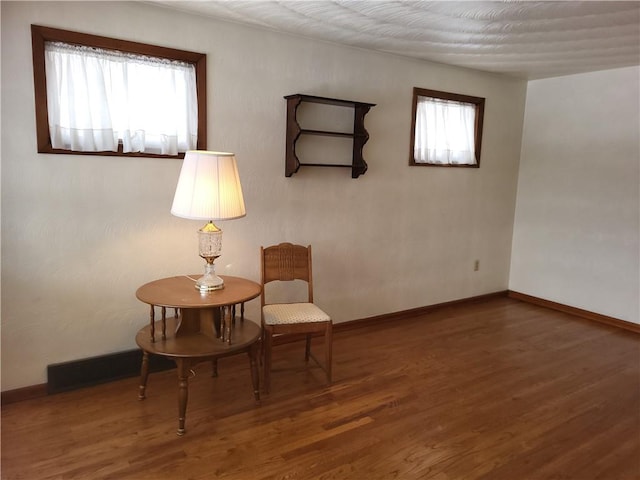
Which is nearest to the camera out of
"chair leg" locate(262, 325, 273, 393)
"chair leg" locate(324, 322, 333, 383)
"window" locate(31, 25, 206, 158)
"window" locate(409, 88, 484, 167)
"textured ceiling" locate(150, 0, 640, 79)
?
"window" locate(31, 25, 206, 158)

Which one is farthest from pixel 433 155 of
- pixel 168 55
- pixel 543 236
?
pixel 168 55

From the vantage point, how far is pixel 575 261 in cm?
469

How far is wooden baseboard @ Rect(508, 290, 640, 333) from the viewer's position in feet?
14.2

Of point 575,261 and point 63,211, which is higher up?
point 63,211

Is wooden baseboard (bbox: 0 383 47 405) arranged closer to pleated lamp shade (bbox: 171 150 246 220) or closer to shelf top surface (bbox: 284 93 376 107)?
pleated lamp shade (bbox: 171 150 246 220)

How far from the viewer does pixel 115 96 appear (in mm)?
2797

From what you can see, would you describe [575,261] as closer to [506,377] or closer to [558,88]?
[558,88]

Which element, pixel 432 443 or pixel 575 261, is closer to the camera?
pixel 432 443

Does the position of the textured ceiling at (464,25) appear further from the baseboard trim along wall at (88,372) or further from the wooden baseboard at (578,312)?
the wooden baseboard at (578,312)

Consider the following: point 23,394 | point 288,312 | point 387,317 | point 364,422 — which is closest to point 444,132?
point 387,317

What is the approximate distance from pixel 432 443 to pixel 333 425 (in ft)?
1.79

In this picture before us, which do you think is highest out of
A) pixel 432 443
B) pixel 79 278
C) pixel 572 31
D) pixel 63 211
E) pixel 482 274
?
pixel 572 31

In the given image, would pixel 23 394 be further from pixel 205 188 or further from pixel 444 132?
pixel 444 132

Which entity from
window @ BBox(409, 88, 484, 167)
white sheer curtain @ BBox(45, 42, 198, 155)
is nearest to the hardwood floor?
white sheer curtain @ BBox(45, 42, 198, 155)
